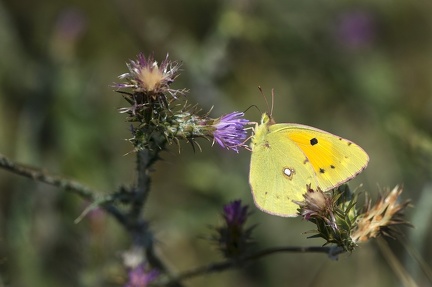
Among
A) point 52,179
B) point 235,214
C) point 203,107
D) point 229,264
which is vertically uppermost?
point 203,107

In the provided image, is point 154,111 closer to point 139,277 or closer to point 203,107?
point 139,277

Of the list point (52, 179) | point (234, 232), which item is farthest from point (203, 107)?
point (52, 179)

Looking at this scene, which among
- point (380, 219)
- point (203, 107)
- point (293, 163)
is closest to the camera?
point (380, 219)

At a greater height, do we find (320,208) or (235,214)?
(235,214)

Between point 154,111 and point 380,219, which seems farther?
point 380,219

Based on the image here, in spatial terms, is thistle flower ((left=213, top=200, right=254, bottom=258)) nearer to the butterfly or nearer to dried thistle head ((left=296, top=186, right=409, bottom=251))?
the butterfly

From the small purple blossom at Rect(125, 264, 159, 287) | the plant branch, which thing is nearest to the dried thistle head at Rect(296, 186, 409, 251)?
the small purple blossom at Rect(125, 264, 159, 287)
